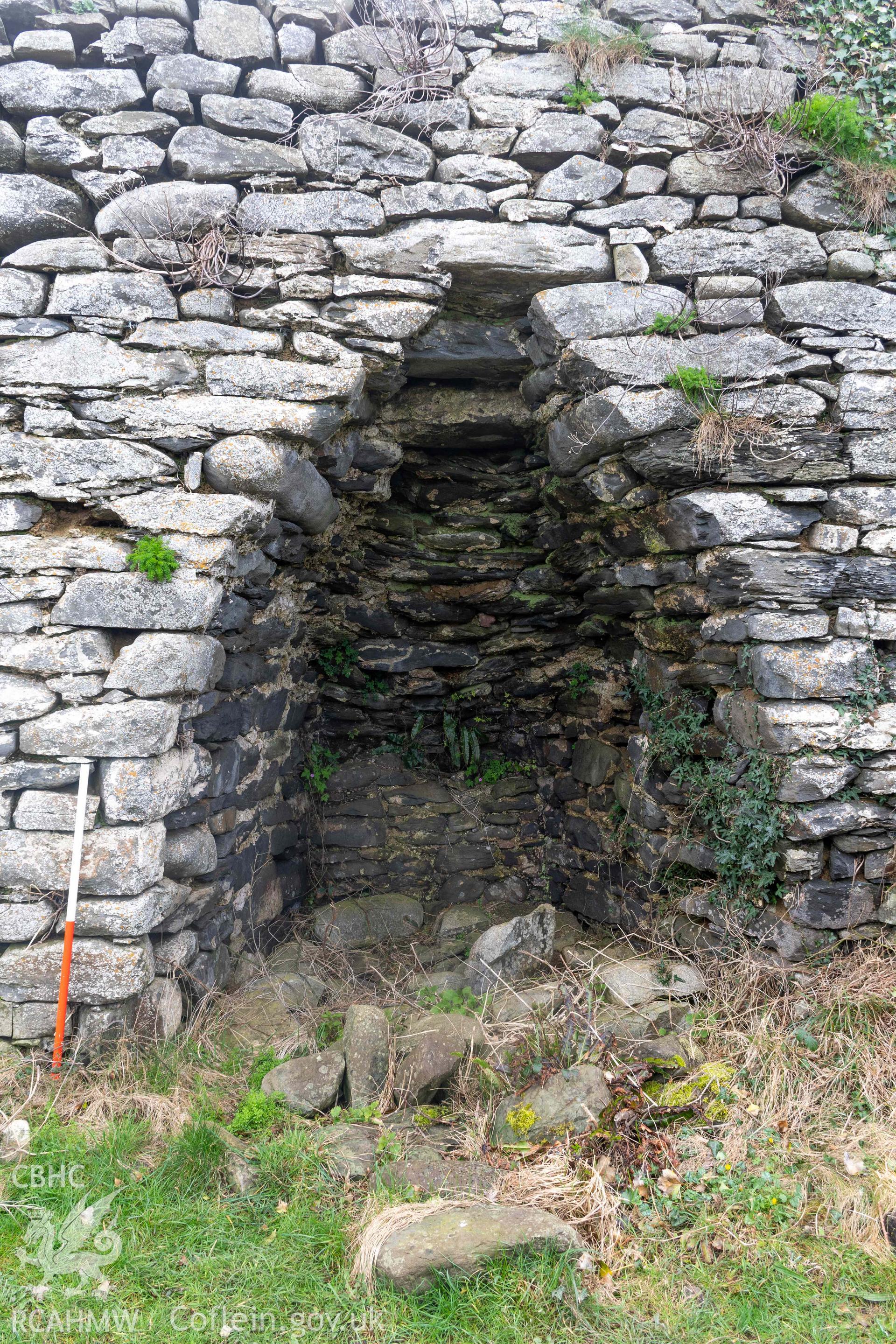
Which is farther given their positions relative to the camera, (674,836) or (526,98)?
(674,836)

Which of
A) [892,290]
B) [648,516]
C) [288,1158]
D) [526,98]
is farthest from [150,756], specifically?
[892,290]

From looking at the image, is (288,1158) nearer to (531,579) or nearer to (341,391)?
(341,391)

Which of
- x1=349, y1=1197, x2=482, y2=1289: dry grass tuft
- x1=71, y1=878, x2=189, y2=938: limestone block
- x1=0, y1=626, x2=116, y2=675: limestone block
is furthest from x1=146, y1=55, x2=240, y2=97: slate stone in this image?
x1=349, y1=1197, x2=482, y2=1289: dry grass tuft

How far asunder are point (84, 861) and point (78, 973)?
397 millimetres

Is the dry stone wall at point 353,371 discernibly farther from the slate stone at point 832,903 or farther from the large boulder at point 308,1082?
the large boulder at point 308,1082

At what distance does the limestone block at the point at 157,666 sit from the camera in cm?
297

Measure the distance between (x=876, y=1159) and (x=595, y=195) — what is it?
3.64 meters

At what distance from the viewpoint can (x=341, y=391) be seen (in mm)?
3254

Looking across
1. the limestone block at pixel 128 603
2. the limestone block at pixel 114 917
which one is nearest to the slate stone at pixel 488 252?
the limestone block at pixel 128 603

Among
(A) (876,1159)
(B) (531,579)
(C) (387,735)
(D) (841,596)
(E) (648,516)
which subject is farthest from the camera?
(C) (387,735)

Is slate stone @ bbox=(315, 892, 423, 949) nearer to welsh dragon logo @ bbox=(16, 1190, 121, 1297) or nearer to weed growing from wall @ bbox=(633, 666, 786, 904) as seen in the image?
weed growing from wall @ bbox=(633, 666, 786, 904)

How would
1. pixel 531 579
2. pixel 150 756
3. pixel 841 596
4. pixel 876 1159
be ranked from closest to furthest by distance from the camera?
pixel 876 1159, pixel 150 756, pixel 841 596, pixel 531 579

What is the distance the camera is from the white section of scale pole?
9.28 feet

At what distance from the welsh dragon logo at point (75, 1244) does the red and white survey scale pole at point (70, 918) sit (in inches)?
22.0
